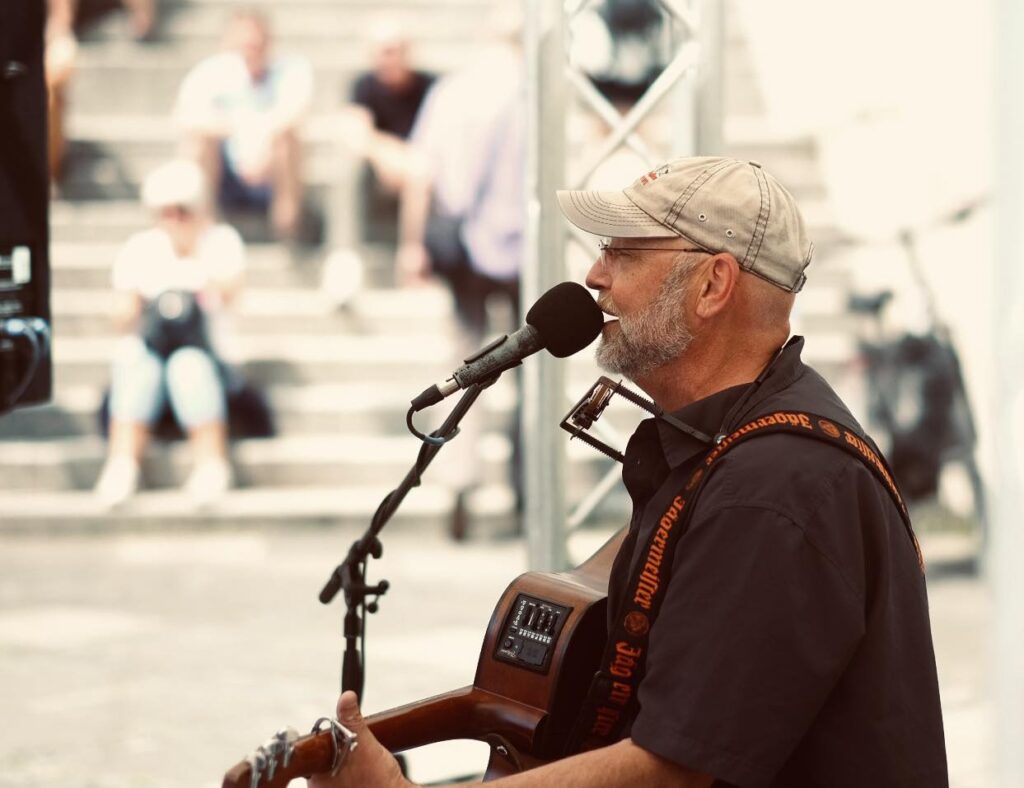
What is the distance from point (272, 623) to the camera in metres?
6.43

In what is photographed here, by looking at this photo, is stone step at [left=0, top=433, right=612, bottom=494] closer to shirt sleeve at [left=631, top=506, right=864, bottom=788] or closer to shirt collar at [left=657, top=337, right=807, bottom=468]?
shirt collar at [left=657, top=337, right=807, bottom=468]

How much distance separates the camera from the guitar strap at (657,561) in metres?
1.98

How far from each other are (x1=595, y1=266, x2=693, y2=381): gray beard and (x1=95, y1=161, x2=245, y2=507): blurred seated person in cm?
630

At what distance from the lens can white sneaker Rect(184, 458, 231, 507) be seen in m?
8.22

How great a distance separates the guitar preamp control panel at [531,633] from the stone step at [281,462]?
5759mm

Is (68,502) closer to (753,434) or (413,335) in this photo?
Answer: (413,335)

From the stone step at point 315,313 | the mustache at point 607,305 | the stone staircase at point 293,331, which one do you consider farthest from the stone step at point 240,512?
the mustache at point 607,305

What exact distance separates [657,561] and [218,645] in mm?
4415

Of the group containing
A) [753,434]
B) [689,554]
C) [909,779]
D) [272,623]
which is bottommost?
[272,623]

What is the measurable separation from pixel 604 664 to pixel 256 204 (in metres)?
7.83

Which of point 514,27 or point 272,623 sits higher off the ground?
point 514,27

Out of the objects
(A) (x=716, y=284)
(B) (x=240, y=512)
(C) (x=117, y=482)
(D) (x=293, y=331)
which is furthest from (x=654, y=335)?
(D) (x=293, y=331)

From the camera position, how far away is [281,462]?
8.61m

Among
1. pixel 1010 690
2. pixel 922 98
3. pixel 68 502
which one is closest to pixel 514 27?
pixel 922 98
